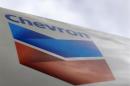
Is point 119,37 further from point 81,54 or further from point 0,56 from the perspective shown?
point 0,56

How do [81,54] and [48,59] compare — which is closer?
[48,59]

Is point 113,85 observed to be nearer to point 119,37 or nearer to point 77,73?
point 77,73

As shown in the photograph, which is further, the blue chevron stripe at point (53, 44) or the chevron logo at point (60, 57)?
the blue chevron stripe at point (53, 44)

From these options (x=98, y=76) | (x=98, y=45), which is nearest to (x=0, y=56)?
(x=98, y=76)

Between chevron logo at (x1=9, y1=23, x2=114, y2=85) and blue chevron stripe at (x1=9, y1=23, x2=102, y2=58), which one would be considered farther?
blue chevron stripe at (x1=9, y1=23, x2=102, y2=58)

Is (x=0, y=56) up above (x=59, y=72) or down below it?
above

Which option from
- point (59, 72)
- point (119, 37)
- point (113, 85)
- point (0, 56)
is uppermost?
point (0, 56)

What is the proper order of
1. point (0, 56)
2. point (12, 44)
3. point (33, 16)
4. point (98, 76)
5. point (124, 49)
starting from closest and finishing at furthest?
point (0, 56)
point (12, 44)
point (98, 76)
point (33, 16)
point (124, 49)

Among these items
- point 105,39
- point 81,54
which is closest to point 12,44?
point 81,54

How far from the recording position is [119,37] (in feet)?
7.63

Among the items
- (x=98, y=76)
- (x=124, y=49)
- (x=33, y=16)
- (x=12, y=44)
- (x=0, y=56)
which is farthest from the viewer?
(x=124, y=49)

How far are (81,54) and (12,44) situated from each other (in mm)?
367

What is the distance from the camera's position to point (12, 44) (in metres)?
1.65

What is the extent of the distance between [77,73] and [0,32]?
354mm
